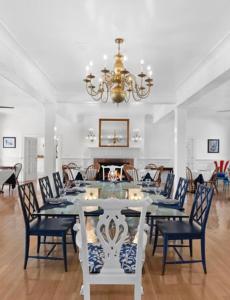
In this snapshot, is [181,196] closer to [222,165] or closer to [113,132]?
[113,132]

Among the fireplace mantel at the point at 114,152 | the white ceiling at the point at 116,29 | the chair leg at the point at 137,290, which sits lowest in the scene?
the chair leg at the point at 137,290

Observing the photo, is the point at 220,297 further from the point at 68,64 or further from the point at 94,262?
the point at 68,64

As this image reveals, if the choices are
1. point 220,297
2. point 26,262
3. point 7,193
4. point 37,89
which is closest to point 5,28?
point 37,89

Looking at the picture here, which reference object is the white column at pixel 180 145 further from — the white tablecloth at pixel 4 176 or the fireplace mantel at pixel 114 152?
the white tablecloth at pixel 4 176

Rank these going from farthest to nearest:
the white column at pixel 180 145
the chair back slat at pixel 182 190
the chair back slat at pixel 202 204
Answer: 1. the white column at pixel 180 145
2. the chair back slat at pixel 182 190
3. the chair back slat at pixel 202 204

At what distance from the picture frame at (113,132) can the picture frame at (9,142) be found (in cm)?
389

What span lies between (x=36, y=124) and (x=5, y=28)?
9524 mm

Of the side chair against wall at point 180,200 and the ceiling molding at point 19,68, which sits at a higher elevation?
the ceiling molding at point 19,68

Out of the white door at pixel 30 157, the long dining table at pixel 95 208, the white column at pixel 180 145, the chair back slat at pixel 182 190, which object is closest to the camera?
the long dining table at pixel 95 208

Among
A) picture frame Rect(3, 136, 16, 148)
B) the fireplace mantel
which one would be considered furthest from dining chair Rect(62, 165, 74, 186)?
picture frame Rect(3, 136, 16, 148)

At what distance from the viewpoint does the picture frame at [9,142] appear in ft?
42.9

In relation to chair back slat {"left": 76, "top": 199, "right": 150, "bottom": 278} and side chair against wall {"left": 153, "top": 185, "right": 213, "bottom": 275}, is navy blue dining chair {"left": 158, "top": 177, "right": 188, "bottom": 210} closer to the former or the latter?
side chair against wall {"left": 153, "top": 185, "right": 213, "bottom": 275}

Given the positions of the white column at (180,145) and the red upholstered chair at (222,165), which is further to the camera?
the red upholstered chair at (222,165)

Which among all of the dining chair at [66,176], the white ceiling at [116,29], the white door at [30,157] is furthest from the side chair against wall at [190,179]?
the white door at [30,157]
